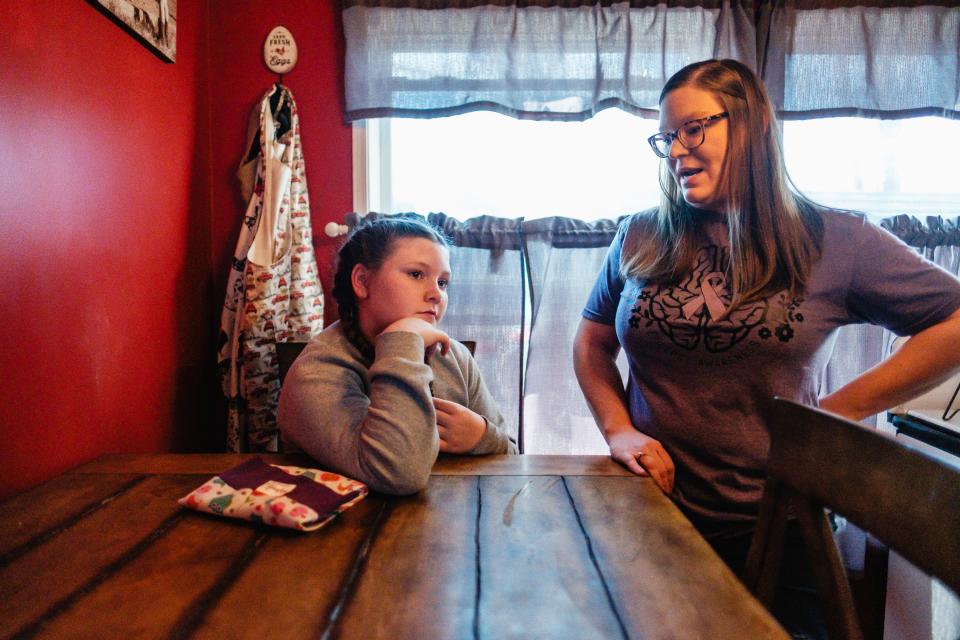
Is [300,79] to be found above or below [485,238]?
above

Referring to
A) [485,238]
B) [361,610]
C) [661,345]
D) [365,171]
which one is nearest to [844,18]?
[485,238]

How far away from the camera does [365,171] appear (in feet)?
6.76

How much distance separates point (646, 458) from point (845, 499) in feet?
1.30

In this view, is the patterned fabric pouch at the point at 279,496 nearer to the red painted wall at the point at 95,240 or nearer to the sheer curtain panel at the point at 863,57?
the red painted wall at the point at 95,240

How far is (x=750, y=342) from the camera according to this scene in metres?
1.14

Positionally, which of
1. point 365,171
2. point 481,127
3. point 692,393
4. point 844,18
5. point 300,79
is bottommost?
point 692,393

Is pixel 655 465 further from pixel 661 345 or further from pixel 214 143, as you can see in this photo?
pixel 214 143

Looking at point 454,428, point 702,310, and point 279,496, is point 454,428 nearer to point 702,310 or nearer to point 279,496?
point 279,496

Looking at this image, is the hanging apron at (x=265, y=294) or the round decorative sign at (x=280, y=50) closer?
the hanging apron at (x=265, y=294)

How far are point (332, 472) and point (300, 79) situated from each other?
1.51 meters

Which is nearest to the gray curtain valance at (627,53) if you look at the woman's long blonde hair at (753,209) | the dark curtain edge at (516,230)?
the dark curtain edge at (516,230)

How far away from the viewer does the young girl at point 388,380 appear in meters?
0.97

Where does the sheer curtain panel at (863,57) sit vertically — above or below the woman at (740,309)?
above

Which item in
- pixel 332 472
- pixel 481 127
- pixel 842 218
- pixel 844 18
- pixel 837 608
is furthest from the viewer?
pixel 481 127
